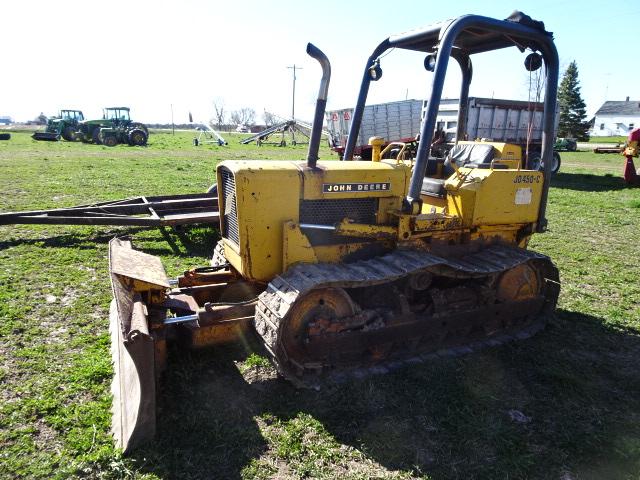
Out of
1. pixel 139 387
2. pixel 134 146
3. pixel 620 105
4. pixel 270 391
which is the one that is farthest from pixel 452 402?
pixel 620 105

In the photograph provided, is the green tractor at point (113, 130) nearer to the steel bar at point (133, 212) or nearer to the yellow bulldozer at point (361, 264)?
the steel bar at point (133, 212)

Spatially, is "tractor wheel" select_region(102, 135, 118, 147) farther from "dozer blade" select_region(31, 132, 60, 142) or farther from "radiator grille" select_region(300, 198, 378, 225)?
"radiator grille" select_region(300, 198, 378, 225)

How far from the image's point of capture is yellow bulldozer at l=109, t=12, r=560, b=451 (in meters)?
4.14

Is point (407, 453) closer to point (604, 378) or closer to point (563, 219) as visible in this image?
point (604, 378)

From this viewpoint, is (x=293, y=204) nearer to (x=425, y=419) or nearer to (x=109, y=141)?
(x=425, y=419)

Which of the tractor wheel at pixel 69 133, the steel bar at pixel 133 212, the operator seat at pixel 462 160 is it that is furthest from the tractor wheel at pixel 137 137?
the operator seat at pixel 462 160

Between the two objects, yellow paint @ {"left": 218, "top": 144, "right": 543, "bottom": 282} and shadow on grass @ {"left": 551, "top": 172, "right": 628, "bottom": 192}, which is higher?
yellow paint @ {"left": 218, "top": 144, "right": 543, "bottom": 282}

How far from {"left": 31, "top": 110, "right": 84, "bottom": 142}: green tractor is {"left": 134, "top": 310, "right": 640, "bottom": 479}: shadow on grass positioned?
126ft

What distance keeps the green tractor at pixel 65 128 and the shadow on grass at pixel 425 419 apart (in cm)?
3850

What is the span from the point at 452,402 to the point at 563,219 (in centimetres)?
911

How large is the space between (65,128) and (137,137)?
672cm

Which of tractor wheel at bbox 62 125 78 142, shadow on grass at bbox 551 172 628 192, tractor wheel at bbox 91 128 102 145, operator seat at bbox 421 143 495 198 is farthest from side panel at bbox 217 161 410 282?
tractor wheel at bbox 62 125 78 142

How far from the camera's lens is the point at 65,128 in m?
37.5

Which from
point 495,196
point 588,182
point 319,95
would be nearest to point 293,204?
point 319,95
